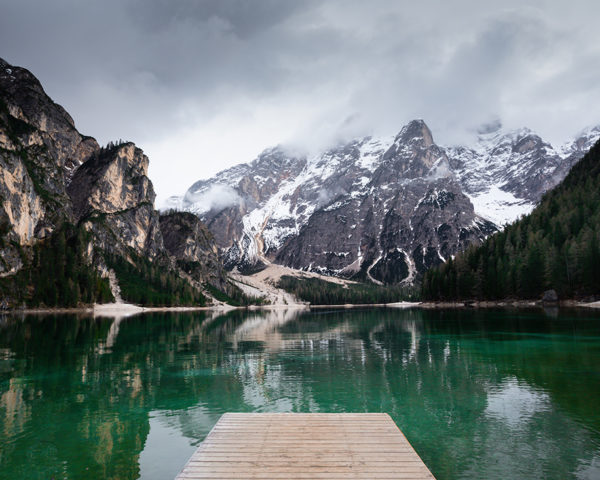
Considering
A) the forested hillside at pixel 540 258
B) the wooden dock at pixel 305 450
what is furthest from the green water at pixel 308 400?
the forested hillside at pixel 540 258

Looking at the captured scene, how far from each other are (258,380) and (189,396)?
580 cm

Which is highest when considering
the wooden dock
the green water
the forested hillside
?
the forested hillside

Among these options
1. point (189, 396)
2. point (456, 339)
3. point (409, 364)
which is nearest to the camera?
point (189, 396)

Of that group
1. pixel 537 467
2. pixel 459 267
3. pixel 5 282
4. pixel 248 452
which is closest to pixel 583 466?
pixel 537 467

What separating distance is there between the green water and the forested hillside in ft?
248

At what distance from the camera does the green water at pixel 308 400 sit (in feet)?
48.2

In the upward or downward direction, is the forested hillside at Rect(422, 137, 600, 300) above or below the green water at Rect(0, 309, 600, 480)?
above

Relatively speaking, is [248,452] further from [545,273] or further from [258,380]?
[545,273]

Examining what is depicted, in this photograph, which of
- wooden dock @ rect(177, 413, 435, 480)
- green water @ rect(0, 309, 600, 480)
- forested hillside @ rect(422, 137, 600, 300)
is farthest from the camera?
forested hillside @ rect(422, 137, 600, 300)

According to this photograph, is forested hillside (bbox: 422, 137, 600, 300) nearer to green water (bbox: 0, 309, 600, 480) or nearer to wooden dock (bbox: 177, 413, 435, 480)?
green water (bbox: 0, 309, 600, 480)

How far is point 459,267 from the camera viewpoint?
155375mm

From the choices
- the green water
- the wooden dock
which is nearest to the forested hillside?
the green water

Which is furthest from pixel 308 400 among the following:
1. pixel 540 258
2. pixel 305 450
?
pixel 540 258

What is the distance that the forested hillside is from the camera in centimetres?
10819
